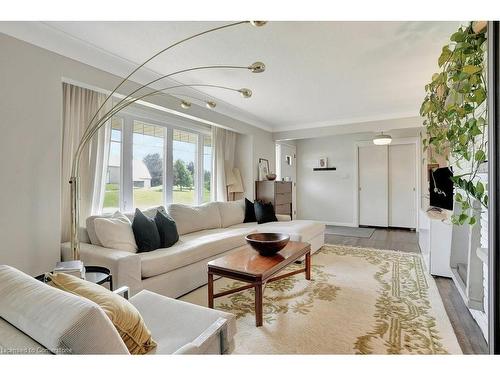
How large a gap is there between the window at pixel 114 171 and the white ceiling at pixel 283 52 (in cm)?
77

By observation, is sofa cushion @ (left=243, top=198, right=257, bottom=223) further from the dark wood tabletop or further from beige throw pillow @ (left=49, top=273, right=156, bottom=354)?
beige throw pillow @ (left=49, top=273, right=156, bottom=354)

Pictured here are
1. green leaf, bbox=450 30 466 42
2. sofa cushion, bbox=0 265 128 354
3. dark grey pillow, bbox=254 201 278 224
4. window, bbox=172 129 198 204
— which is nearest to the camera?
sofa cushion, bbox=0 265 128 354

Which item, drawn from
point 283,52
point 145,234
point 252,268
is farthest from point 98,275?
point 283,52

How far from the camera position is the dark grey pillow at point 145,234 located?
2.66 meters

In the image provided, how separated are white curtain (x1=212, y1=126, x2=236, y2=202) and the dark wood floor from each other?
2.20 meters

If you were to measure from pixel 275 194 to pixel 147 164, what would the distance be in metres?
2.50

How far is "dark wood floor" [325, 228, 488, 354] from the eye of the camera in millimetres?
1797

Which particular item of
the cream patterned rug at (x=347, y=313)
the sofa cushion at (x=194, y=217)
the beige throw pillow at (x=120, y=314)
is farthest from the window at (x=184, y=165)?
the beige throw pillow at (x=120, y=314)

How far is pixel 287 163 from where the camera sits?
7.02m

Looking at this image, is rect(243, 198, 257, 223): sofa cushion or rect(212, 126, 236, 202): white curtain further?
rect(212, 126, 236, 202): white curtain

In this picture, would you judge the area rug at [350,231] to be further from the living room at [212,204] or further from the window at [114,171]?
the window at [114,171]

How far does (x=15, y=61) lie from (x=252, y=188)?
12.8 feet

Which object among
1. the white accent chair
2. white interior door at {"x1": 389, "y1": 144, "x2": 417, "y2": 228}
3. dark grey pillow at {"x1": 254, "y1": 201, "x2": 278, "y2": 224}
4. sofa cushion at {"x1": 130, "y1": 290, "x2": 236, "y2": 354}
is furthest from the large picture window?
white interior door at {"x1": 389, "y1": 144, "x2": 417, "y2": 228}

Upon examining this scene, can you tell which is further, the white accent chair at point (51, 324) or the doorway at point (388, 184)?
the doorway at point (388, 184)
